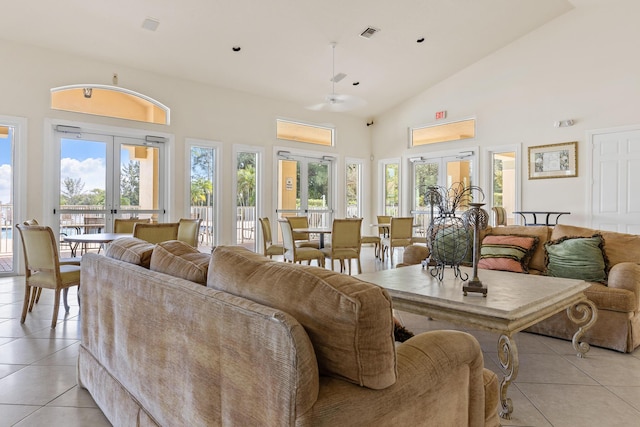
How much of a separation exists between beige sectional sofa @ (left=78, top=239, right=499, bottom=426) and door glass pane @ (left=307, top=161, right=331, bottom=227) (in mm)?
7174

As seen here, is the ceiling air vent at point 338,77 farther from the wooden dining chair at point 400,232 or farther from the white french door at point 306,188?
the wooden dining chair at point 400,232

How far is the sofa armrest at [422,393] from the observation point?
2.88 feet

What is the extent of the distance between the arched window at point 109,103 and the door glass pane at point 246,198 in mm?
1609

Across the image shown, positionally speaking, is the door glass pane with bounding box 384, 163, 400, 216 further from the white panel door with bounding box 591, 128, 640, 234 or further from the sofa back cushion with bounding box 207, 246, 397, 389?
the sofa back cushion with bounding box 207, 246, 397, 389

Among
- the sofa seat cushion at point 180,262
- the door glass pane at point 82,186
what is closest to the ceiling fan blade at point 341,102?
the door glass pane at point 82,186

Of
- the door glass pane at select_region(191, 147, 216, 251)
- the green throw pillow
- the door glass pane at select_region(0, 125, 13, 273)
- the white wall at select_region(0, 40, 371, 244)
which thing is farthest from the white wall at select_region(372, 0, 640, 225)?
the door glass pane at select_region(0, 125, 13, 273)

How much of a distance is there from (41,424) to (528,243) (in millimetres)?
3635

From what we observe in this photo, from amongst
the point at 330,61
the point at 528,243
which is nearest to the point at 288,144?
the point at 330,61

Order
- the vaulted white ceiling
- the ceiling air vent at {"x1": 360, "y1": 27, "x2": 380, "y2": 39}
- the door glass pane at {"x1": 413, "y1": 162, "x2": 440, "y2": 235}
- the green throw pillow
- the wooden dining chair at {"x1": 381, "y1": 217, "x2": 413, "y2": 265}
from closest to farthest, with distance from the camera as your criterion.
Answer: the green throw pillow, the vaulted white ceiling, the ceiling air vent at {"x1": 360, "y1": 27, "x2": 380, "y2": 39}, the wooden dining chair at {"x1": 381, "y1": 217, "x2": 413, "y2": 265}, the door glass pane at {"x1": 413, "y1": 162, "x2": 440, "y2": 235}

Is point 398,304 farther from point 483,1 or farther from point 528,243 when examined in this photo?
point 483,1

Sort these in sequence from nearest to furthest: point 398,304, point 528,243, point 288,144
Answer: point 398,304
point 528,243
point 288,144

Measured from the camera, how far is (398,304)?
2203 mm

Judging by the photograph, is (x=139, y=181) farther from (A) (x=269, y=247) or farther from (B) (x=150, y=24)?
(A) (x=269, y=247)

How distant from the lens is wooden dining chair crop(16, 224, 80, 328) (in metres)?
3.14
